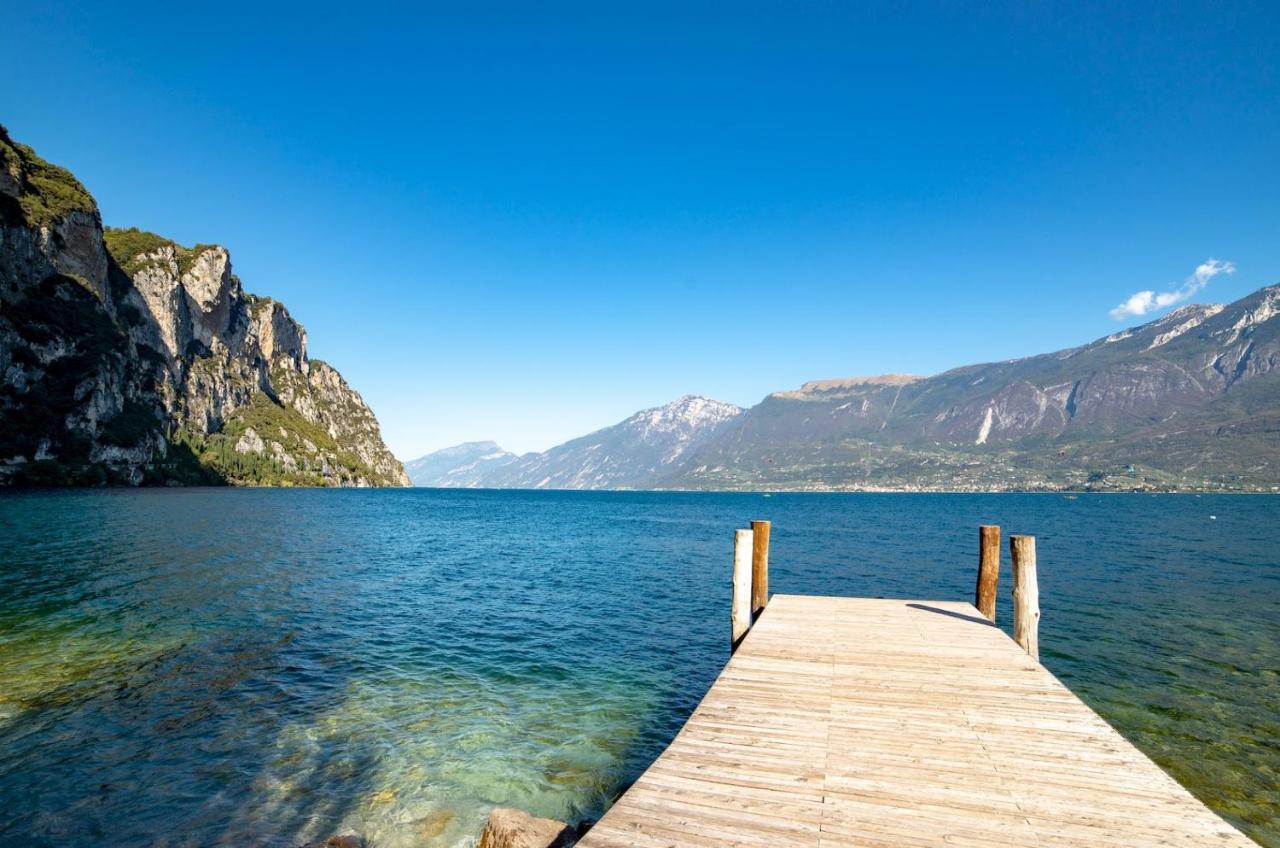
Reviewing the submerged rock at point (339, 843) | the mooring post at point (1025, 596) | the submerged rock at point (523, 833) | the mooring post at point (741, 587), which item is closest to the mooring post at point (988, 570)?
the mooring post at point (1025, 596)

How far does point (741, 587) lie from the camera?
14211 millimetres

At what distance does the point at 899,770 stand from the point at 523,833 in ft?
15.3

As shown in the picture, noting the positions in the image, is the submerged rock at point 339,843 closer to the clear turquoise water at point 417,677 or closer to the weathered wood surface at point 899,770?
the clear turquoise water at point 417,677

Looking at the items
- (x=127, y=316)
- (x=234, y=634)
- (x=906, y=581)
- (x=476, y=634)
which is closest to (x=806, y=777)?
(x=476, y=634)

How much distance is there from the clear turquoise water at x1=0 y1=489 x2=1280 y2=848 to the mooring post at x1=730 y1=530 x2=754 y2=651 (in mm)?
2567

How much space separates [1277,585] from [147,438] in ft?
566

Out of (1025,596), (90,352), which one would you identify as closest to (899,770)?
(1025,596)

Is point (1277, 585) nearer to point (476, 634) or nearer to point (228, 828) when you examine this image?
point (476, 634)

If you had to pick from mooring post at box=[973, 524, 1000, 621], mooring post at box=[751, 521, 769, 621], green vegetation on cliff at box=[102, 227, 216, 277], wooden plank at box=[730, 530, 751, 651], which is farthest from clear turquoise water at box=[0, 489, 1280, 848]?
green vegetation on cliff at box=[102, 227, 216, 277]

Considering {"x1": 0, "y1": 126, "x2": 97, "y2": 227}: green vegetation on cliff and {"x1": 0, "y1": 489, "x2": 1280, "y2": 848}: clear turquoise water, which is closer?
{"x1": 0, "y1": 489, "x2": 1280, "y2": 848}: clear turquoise water

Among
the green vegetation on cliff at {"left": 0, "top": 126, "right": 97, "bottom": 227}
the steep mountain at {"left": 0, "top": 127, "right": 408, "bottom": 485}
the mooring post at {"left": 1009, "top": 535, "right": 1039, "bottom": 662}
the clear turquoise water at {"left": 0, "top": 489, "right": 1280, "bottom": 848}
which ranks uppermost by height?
the green vegetation on cliff at {"left": 0, "top": 126, "right": 97, "bottom": 227}

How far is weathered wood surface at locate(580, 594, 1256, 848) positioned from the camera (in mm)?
5246

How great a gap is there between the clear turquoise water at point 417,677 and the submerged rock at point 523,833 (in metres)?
2.14

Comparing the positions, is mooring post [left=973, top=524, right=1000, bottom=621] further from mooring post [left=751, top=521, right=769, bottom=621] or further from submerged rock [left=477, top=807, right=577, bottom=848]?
submerged rock [left=477, top=807, right=577, bottom=848]
